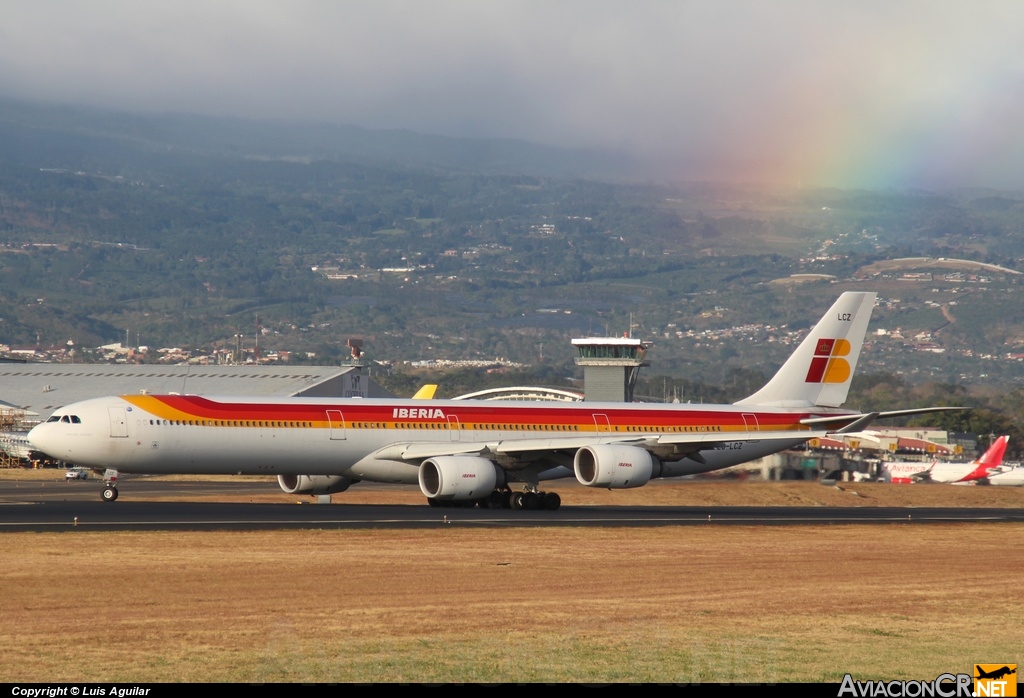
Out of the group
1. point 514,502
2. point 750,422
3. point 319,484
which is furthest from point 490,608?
point 750,422

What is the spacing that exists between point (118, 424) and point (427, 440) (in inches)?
448

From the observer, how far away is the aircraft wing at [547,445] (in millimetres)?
53875

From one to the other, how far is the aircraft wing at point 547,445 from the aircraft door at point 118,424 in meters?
9.07

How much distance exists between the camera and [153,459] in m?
50.8

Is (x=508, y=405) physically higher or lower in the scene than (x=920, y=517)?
higher

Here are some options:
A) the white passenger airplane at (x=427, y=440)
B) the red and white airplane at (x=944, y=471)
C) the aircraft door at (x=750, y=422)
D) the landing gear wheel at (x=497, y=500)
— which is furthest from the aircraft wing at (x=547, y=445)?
the red and white airplane at (x=944, y=471)

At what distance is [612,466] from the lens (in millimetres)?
53625

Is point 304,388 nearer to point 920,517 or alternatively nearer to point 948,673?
point 920,517

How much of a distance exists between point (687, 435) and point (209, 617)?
3510cm

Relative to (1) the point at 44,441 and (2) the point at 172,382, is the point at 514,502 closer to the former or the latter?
(1) the point at 44,441

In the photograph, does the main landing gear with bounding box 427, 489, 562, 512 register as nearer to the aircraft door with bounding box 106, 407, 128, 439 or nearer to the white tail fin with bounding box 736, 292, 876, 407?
the aircraft door with bounding box 106, 407, 128, 439

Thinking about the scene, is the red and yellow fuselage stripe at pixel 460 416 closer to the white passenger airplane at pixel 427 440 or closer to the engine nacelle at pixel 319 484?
the white passenger airplane at pixel 427 440

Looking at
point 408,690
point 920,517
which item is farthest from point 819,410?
point 408,690

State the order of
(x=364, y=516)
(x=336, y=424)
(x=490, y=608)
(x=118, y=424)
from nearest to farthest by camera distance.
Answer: (x=490, y=608)
(x=364, y=516)
(x=118, y=424)
(x=336, y=424)
